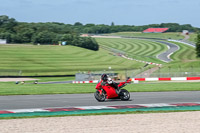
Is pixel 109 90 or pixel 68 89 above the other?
pixel 109 90

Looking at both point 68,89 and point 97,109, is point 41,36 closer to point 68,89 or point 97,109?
point 68,89

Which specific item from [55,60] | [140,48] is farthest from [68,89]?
[140,48]

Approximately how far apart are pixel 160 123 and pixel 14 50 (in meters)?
103

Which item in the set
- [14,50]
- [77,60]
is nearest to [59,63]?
[77,60]

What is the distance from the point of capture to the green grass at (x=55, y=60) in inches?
3804

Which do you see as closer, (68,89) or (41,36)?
(68,89)

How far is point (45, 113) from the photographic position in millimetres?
16281

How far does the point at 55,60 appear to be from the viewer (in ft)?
359

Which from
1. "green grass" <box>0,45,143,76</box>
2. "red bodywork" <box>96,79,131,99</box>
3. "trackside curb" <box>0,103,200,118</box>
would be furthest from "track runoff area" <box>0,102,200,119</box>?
"green grass" <box>0,45,143,76</box>

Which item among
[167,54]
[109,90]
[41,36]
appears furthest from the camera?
[41,36]

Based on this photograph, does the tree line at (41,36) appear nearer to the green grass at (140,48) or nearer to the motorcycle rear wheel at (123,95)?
the green grass at (140,48)

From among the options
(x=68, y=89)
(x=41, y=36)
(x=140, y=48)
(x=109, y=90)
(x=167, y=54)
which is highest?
(x=41, y=36)

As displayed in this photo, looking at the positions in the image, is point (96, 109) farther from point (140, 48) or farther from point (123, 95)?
point (140, 48)

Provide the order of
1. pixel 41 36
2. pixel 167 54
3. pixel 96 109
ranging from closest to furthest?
pixel 96 109
pixel 167 54
pixel 41 36
